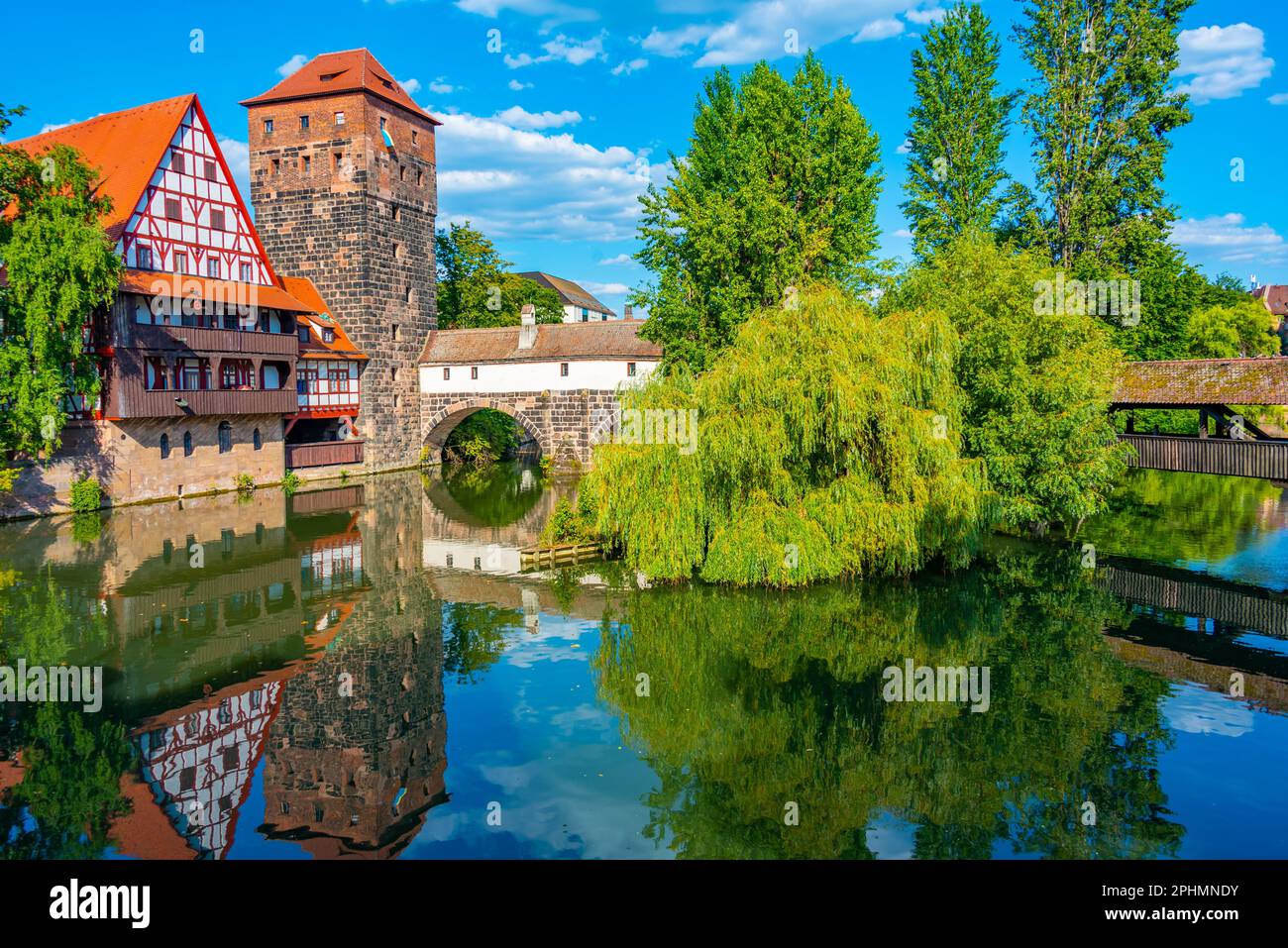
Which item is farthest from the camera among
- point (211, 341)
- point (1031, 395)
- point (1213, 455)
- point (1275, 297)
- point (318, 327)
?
point (1275, 297)

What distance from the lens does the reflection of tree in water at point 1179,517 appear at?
24.9 metres

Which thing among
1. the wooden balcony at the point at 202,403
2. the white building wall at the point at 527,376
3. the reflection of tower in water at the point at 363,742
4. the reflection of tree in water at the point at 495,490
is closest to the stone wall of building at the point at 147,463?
the wooden balcony at the point at 202,403

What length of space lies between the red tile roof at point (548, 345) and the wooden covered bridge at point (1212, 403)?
21875 millimetres

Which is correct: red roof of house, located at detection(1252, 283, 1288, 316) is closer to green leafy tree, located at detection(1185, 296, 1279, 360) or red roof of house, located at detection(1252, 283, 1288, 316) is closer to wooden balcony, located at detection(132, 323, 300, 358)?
green leafy tree, located at detection(1185, 296, 1279, 360)

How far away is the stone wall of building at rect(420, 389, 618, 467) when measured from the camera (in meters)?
44.5

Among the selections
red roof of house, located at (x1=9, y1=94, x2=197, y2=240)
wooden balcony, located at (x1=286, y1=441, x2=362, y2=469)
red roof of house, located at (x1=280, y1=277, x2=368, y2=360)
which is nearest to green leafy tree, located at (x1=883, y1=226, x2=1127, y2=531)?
red roof of house, located at (x1=9, y1=94, x2=197, y2=240)

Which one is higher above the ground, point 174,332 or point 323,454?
point 174,332

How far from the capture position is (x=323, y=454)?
139 ft

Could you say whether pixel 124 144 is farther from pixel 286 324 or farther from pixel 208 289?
pixel 286 324

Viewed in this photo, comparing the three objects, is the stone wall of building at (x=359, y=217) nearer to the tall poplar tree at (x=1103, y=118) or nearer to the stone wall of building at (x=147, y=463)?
the stone wall of building at (x=147, y=463)

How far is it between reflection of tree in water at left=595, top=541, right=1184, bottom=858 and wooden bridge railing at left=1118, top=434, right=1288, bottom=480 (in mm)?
7376

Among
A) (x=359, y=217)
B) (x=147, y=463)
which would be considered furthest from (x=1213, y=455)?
(x=359, y=217)

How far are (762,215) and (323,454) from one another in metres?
24.0

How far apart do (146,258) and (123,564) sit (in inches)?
598
